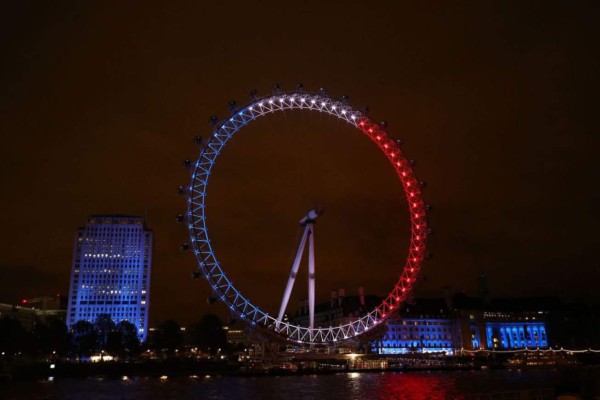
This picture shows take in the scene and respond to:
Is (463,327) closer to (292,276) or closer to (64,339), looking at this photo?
(292,276)

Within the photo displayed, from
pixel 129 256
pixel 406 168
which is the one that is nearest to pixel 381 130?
pixel 406 168

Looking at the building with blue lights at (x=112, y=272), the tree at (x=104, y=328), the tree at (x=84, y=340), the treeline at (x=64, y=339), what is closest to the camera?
the treeline at (x=64, y=339)

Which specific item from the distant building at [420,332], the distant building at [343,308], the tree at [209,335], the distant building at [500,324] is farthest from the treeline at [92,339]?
the distant building at [500,324]

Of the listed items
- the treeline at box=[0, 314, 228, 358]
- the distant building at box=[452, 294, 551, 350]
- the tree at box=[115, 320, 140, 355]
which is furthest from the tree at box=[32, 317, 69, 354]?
the distant building at box=[452, 294, 551, 350]

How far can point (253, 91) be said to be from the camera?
60.0 metres

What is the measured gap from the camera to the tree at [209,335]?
116 meters

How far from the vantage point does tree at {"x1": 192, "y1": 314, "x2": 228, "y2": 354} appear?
11600 centimetres

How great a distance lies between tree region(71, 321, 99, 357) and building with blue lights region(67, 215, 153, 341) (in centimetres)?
4907

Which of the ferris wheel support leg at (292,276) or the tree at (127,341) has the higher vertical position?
the ferris wheel support leg at (292,276)

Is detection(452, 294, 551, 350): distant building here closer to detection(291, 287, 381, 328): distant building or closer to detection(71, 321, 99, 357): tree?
detection(291, 287, 381, 328): distant building

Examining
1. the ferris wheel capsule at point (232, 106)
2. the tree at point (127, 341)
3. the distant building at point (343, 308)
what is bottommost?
the tree at point (127, 341)

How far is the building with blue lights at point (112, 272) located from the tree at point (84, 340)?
161ft

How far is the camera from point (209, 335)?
11575cm

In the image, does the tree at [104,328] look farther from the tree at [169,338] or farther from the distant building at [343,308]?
the distant building at [343,308]
